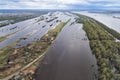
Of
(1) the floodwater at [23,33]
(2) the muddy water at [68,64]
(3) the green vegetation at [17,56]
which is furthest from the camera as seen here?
(1) the floodwater at [23,33]

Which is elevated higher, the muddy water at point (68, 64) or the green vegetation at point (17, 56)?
the muddy water at point (68, 64)

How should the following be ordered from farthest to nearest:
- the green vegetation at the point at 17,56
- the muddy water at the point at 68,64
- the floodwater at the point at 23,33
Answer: the floodwater at the point at 23,33 < the green vegetation at the point at 17,56 < the muddy water at the point at 68,64

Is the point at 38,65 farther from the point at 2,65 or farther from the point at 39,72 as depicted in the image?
the point at 2,65

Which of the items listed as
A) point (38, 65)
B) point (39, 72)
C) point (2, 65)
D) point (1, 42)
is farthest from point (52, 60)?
point (1, 42)

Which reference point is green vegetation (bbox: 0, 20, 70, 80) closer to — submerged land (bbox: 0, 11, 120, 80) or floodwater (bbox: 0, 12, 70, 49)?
submerged land (bbox: 0, 11, 120, 80)

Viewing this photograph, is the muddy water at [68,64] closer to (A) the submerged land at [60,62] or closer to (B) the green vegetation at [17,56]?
(A) the submerged land at [60,62]

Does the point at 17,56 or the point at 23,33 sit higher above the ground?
the point at 17,56

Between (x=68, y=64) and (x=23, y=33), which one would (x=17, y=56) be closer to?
(x=68, y=64)

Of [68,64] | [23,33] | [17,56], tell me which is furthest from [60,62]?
[23,33]

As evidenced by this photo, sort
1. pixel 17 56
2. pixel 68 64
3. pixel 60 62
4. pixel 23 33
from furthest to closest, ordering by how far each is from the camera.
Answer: pixel 23 33
pixel 17 56
pixel 60 62
pixel 68 64

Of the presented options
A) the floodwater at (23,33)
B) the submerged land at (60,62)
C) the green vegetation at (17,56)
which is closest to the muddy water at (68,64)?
the submerged land at (60,62)
